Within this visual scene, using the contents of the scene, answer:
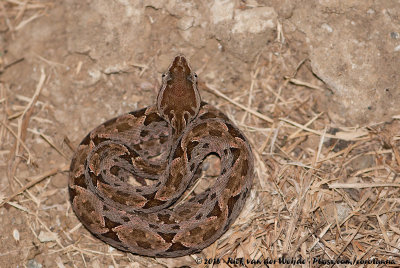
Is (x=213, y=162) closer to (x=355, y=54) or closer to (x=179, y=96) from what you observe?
(x=179, y=96)

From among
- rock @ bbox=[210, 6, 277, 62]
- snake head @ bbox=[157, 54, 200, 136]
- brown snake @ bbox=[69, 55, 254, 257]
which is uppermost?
rock @ bbox=[210, 6, 277, 62]

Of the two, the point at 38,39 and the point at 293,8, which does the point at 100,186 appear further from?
the point at 293,8

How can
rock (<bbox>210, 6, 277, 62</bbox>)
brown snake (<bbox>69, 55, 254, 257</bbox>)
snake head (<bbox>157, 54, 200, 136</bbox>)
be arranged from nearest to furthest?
brown snake (<bbox>69, 55, 254, 257</bbox>), snake head (<bbox>157, 54, 200, 136</bbox>), rock (<bbox>210, 6, 277, 62</bbox>)

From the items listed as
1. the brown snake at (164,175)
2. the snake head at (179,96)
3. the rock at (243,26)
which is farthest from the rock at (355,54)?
the snake head at (179,96)

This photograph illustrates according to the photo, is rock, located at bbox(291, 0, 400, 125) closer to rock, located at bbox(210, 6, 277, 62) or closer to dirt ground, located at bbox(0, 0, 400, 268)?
dirt ground, located at bbox(0, 0, 400, 268)

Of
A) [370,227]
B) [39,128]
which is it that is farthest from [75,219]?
[370,227]

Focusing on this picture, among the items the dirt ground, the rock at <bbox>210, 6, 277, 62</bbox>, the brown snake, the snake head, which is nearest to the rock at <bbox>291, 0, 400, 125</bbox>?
the dirt ground

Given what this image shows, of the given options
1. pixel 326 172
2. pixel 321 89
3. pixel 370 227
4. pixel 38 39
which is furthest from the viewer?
pixel 38 39
